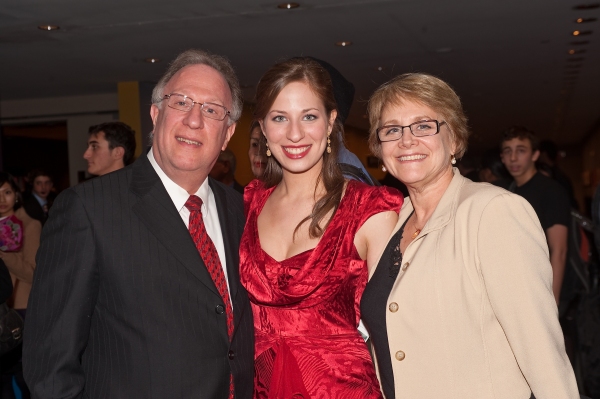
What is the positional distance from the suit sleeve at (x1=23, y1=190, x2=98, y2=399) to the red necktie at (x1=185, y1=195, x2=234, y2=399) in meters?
0.35

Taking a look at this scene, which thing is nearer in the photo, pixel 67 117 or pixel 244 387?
pixel 244 387

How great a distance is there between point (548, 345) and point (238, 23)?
229 inches

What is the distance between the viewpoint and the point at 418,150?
2166 mm

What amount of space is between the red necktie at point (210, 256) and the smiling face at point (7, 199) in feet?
11.0

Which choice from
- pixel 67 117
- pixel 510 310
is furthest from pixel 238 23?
pixel 67 117

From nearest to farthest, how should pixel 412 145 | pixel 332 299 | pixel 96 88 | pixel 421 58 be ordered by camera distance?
pixel 412 145 → pixel 332 299 → pixel 421 58 → pixel 96 88

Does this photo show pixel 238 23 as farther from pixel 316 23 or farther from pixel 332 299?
pixel 332 299

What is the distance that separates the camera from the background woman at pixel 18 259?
4.37 metres

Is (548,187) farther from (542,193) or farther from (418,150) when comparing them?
(418,150)

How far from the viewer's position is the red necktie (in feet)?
6.95

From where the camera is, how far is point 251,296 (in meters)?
2.38

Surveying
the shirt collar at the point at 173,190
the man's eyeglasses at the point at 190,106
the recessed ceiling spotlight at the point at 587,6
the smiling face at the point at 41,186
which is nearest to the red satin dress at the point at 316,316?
the shirt collar at the point at 173,190

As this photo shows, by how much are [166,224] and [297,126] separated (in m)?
0.68

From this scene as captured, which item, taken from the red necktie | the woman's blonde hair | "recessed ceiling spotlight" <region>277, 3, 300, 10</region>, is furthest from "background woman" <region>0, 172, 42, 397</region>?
"recessed ceiling spotlight" <region>277, 3, 300, 10</region>
